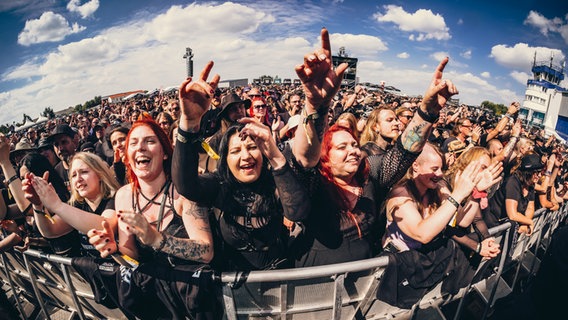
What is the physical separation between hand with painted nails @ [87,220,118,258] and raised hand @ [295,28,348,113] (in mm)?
1603

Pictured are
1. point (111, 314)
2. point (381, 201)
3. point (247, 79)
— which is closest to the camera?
point (381, 201)

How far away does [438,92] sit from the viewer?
1.84 meters

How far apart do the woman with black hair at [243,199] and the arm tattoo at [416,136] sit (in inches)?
35.4

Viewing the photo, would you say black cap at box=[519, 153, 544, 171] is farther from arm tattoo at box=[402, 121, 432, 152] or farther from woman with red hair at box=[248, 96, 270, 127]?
woman with red hair at box=[248, 96, 270, 127]

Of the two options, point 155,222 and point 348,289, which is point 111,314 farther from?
point 348,289

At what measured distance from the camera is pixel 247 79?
4872 centimetres

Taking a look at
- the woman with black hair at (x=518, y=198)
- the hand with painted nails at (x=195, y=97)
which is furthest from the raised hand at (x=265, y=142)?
the woman with black hair at (x=518, y=198)

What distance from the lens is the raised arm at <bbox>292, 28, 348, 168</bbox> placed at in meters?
1.57

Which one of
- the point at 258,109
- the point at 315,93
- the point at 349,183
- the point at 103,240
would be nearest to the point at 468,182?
the point at 349,183

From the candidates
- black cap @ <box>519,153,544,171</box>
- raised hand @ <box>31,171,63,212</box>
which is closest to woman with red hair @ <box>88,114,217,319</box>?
raised hand @ <box>31,171,63,212</box>

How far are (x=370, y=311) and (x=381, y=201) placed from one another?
1.02 metres

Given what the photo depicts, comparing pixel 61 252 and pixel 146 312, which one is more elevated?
pixel 61 252

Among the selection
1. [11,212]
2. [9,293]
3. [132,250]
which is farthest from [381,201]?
[9,293]

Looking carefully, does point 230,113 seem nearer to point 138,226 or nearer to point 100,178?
point 100,178
